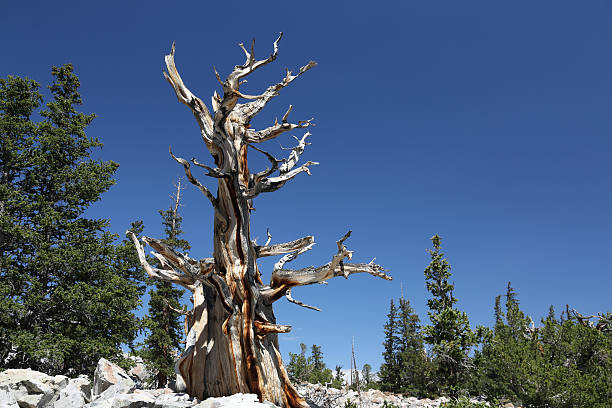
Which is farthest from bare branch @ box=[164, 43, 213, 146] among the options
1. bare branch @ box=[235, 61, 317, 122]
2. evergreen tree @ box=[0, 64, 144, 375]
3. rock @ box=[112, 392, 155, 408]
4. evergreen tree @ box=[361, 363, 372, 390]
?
evergreen tree @ box=[361, 363, 372, 390]

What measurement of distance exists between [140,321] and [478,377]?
14.2 meters

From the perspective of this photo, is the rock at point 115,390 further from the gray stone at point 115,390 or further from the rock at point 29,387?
the rock at point 29,387

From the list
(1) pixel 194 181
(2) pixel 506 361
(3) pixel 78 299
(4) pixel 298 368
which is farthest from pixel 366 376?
(1) pixel 194 181

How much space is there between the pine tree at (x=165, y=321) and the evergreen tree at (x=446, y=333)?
38.9 ft

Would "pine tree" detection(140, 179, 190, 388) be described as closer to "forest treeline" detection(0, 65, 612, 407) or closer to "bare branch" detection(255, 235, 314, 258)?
"forest treeline" detection(0, 65, 612, 407)

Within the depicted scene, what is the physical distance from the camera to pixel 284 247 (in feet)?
27.7

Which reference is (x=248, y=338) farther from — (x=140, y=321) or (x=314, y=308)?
(x=140, y=321)

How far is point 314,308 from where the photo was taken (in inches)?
311

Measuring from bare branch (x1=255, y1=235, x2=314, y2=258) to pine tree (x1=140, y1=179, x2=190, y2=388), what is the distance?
10.3m

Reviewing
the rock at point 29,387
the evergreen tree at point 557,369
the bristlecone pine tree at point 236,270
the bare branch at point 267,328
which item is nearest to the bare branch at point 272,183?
the bristlecone pine tree at point 236,270

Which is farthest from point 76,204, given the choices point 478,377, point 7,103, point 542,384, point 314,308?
point 478,377

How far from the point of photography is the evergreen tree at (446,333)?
1800 cm

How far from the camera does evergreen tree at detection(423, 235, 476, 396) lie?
18000 millimetres

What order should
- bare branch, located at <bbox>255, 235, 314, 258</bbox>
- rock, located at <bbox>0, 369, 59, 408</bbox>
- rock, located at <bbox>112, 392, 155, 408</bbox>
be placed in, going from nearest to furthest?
rock, located at <bbox>112, 392, 155, 408</bbox>, rock, located at <bbox>0, 369, 59, 408</bbox>, bare branch, located at <bbox>255, 235, 314, 258</bbox>
